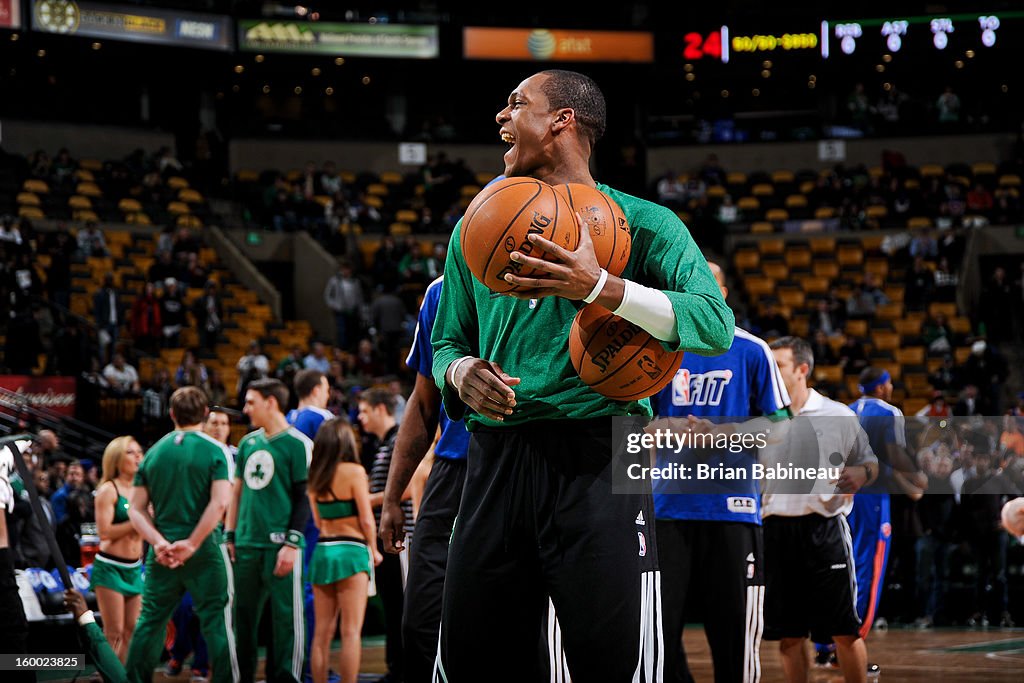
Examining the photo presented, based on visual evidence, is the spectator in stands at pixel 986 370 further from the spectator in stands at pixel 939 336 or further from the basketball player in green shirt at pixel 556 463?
the basketball player in green shirt at pixel 556 463

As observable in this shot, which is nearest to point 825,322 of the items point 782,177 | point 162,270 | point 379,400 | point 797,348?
point 782,177

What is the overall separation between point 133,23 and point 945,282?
16.1m

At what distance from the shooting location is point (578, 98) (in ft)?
9.93

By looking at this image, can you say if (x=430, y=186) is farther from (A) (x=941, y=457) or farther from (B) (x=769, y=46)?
(A) (x=941, y=457)

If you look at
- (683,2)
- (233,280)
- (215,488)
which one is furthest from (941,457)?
(683,2)

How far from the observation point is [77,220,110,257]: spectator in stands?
2092 cm

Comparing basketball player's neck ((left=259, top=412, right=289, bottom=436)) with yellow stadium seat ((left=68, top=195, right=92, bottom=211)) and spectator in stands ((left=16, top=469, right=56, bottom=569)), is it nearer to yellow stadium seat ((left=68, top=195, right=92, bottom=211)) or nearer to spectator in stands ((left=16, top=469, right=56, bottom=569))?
spectator in stands ((left=16, top=469, right=56, bottom=569))

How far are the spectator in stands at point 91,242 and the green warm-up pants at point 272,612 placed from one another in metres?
14.6

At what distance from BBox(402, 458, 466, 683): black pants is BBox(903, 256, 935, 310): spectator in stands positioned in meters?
18.2

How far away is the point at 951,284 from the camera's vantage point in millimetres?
21797

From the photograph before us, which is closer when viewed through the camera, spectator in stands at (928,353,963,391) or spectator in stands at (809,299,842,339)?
spectator in stands at (928,353,963,391)

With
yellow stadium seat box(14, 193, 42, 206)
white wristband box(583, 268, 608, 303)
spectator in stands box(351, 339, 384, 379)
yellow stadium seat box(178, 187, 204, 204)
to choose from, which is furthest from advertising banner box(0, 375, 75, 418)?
white wristband box(583, 268, 608, 303)

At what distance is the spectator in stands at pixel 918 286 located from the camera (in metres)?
21.5

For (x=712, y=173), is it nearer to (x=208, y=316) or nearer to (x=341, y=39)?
(x=341, y=39)
